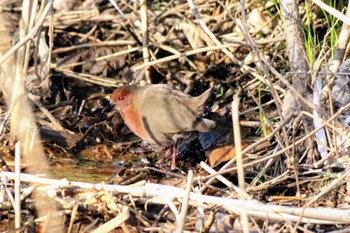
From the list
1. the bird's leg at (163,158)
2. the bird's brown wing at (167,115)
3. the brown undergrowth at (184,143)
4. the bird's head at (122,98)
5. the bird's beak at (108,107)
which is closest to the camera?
the brown undergrowth at (184,143)

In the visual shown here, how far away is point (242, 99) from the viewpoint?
24.0ft

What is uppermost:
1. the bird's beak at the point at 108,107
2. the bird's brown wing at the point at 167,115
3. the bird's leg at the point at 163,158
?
the bird's brown wing at the point at 167,115

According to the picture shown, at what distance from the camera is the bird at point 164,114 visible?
6359 millimetres

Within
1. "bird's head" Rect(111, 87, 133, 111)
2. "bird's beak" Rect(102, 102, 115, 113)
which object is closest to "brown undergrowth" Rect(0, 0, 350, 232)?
"bird's beak" Rect(102, 102, 115, 113)

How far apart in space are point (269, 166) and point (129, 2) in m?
3.41

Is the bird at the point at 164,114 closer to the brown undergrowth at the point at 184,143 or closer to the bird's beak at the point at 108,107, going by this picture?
the brown undergrowth at the point at 184,143

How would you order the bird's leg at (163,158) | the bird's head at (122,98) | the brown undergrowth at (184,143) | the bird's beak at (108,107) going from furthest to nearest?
1. the bird's beak at (108,107)
2. the bird's head at (122,98)
3. the bird's leg at (163,158)
4. the brown undergrowth at (184,143)

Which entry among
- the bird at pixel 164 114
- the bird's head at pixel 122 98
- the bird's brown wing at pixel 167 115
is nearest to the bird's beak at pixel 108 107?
the bird's head at pixel 122 98

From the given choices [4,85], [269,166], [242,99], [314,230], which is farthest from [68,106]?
[314,230]

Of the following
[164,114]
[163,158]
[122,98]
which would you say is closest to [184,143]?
[163,158]

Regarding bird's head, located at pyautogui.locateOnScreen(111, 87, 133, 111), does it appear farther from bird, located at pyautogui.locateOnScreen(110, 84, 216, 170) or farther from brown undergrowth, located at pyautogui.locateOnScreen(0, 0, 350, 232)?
brown undergrowth, located at pyautogui.locateOnScreen(0, 0, 350, 232)

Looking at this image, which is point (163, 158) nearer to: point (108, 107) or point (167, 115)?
point (167, 115)

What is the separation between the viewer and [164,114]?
642 centimetres

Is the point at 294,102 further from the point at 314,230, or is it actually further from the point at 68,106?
the point at 68,106
